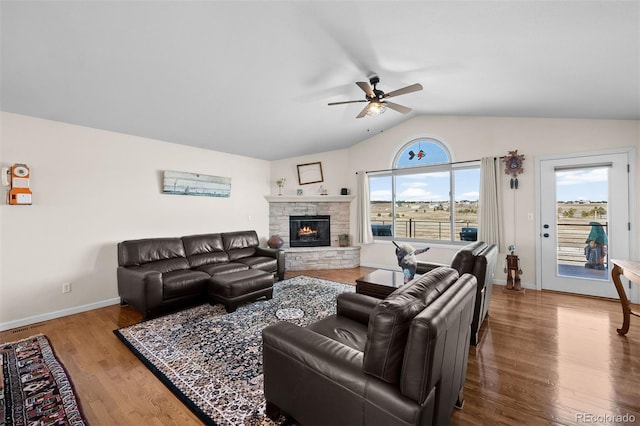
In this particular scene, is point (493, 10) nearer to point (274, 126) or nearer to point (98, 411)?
point (274, 126)

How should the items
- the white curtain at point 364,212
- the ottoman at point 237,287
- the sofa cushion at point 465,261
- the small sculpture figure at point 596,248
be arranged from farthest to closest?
the white curtain at point 364,212, the small sculpture figure at point 596,248, the ottoman at point 237,287, the sofa cushion at point 465,261

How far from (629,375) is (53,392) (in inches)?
173

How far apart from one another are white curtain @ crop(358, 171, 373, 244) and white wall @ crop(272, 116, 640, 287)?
31 cm

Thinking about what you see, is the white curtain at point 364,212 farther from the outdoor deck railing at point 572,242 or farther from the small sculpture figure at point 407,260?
the outdoor deck railing at point 572,242

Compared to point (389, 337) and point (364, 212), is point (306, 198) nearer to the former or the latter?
point (364, 212)

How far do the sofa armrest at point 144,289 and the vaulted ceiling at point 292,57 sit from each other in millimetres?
2048

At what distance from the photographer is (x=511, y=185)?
4469mm

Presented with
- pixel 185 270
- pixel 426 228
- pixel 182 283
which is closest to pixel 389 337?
pixel 182 283

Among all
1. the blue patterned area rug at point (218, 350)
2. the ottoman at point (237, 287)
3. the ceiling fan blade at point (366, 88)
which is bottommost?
the blue patterned area rug at point (218, 350)

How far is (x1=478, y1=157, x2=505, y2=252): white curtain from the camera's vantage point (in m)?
4.52

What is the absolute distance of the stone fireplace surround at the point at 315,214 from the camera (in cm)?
579

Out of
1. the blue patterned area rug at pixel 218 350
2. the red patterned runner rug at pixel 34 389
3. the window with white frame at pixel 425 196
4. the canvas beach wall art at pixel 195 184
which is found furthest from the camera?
the window with white frame at pixel 425 196

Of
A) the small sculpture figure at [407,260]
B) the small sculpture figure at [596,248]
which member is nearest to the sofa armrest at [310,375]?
the small sculpture figure at [407,260]

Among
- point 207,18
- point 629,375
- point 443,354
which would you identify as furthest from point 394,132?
point 443,354
